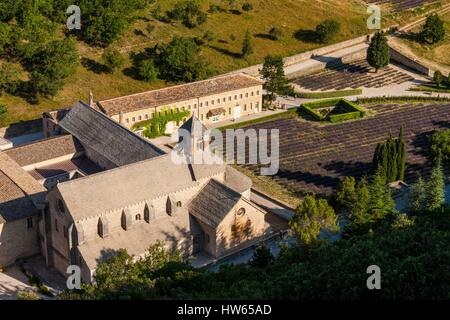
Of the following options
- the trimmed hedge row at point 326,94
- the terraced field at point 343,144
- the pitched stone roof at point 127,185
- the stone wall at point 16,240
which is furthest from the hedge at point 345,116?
the stone wall at point 16,240

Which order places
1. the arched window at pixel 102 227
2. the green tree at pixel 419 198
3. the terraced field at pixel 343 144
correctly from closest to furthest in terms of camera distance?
the arched window at pixel 102 227, the green tree at pixel 419 198, the terraced field at pixel 343 144

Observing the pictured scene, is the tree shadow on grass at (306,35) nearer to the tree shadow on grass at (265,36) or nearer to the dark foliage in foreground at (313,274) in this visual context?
the tree shadow on grass at (265,36)

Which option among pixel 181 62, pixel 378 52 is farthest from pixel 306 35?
pixel 181 62

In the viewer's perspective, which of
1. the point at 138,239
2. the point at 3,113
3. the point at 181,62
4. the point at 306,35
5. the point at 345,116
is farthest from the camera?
the point at 306,35

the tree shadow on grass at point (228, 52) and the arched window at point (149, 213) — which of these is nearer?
the arched window at point (149, 213)

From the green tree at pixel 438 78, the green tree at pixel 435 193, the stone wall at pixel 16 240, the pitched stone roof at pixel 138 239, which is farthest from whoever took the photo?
the green tree at pixel 438 78

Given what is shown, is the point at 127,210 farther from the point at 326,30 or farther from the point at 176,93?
the point at 326,30
